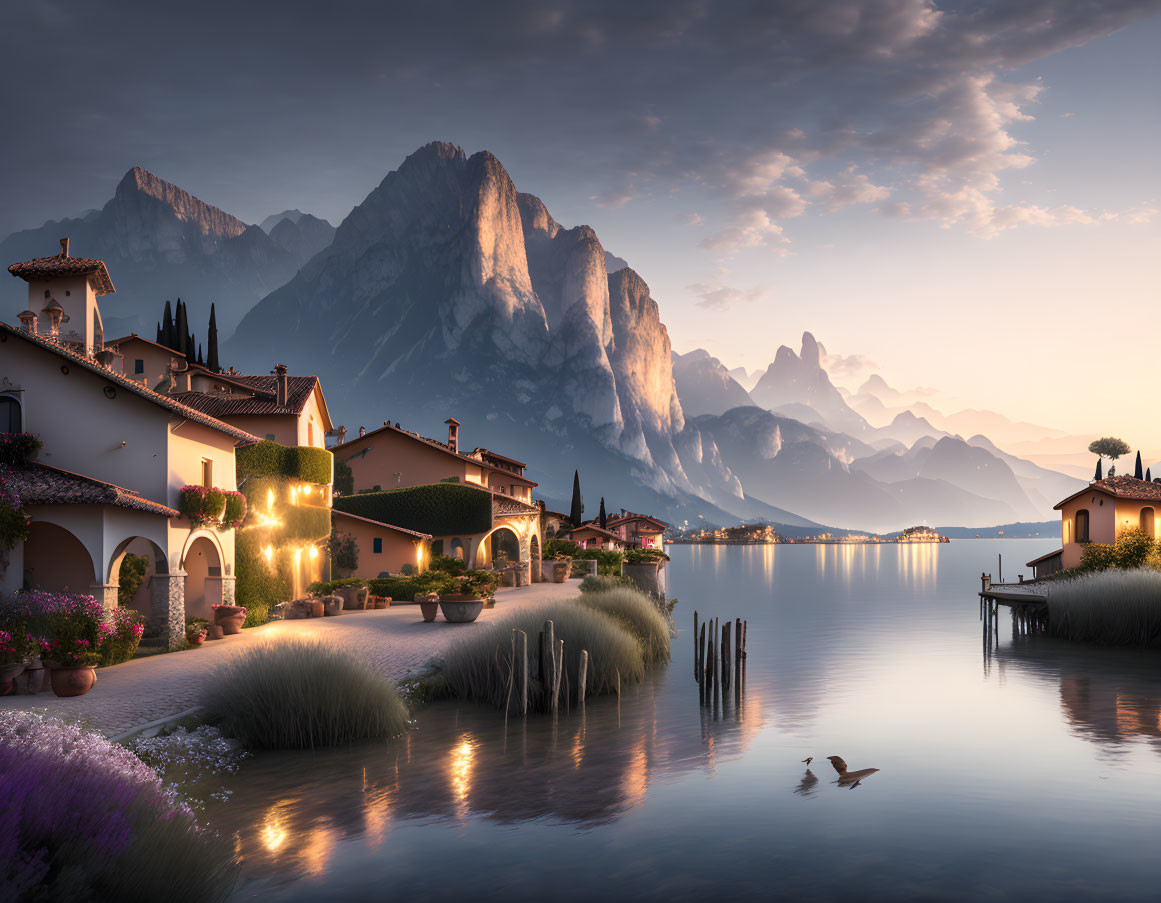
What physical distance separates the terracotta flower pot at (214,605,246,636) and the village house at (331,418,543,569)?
20.3 meters

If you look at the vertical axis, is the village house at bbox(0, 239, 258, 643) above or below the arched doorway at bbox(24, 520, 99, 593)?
above

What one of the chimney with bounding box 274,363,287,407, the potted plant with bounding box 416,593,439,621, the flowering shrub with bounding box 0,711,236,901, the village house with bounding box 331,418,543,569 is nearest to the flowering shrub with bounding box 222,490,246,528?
the potted plant with bounding box 416,593,439,621

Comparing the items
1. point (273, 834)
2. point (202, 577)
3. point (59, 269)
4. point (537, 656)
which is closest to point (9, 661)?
point (273, 834)

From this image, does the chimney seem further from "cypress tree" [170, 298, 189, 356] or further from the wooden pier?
the wooden pier

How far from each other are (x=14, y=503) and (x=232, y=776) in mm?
12201

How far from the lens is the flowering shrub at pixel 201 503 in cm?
2655

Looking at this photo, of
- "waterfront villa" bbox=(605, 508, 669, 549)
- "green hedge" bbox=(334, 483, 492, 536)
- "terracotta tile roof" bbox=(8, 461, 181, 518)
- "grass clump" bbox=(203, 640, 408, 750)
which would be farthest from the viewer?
"waterfront villa" bbox=(605, 508, 669, 549)

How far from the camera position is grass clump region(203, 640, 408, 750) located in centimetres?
1703

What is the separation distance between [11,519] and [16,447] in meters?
3.75

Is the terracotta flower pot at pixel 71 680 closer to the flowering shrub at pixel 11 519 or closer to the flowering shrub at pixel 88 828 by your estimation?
the flowering shrub at pixel 11 519

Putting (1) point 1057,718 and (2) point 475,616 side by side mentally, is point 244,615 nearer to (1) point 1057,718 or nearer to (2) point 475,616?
(2) point 475,616

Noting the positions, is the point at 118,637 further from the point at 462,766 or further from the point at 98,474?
the point at 462,766

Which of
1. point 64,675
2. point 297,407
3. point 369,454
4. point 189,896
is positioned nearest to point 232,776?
point 64,675

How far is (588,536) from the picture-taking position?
3890 inches
